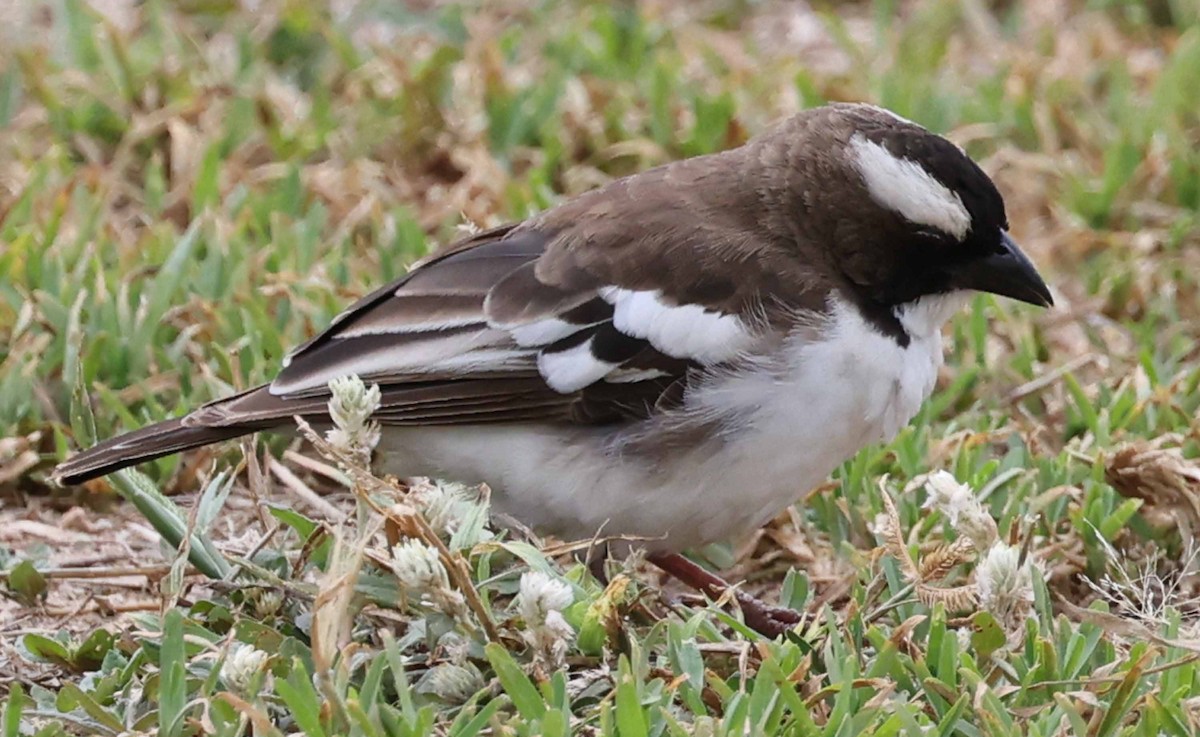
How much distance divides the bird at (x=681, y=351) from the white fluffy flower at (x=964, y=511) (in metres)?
0.45

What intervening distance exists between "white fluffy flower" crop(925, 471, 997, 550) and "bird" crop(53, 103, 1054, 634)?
0.45m

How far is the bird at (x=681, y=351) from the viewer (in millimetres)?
4281

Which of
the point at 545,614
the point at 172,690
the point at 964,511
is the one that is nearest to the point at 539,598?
the point at 545,614

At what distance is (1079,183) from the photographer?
21.7 feet

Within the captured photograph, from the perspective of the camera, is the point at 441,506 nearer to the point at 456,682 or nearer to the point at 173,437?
the point at 456,682

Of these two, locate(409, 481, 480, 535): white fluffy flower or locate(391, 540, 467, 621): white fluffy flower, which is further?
locate(409, 481, 480, 535): white fluffy flower

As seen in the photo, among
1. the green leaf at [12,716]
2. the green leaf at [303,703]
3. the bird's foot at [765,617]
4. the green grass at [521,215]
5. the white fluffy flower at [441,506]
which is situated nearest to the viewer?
the green leaf at [303,703]

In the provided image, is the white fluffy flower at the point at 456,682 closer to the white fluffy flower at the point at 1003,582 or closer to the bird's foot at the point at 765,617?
the bird's foot at the point at 765,617

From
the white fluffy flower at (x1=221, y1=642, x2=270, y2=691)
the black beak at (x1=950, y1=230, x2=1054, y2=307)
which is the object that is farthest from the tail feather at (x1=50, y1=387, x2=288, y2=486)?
the black beak at (x1=950, y1=230, x2=1054, y2=307)

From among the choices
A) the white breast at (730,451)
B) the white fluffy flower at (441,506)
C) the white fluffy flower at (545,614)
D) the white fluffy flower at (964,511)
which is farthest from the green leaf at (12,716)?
the white fluffy flower at (964,511)

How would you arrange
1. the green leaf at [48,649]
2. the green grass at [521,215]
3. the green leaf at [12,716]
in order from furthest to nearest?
the green leaf at [48,649] < the green grass at [521,215] < the green leaf at [12,716]

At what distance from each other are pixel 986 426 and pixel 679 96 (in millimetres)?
2395

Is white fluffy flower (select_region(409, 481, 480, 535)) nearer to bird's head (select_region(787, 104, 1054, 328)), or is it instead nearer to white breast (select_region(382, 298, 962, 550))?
white breast (select_region(382, 298, 962, 550))

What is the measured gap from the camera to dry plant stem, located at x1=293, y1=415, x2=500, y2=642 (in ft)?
11.8
